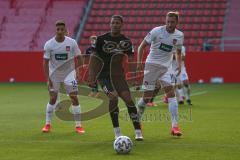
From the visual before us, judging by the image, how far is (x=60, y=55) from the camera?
511 inches

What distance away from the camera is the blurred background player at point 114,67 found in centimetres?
1114

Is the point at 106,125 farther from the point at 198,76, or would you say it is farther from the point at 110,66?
the point at 198,76

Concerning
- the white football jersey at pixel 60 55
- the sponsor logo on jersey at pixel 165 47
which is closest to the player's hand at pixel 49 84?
the white football jersey at pixel 60 55

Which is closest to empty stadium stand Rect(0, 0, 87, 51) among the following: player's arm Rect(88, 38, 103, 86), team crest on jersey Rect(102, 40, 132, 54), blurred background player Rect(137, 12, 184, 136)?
blurred background player Rect(137, 12, 184, 136)

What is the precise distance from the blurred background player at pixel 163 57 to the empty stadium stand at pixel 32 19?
2563 cm

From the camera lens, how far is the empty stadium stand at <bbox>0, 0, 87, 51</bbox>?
38750 millimetres

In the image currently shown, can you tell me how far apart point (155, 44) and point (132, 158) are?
3601mm

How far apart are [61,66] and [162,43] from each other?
2.20 m

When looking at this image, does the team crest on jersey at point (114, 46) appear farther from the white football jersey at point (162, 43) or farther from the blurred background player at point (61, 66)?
the blurred background player at point (61, 66)

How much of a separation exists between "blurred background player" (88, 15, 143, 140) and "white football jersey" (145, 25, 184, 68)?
1.14 metres

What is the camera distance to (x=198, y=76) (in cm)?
3200

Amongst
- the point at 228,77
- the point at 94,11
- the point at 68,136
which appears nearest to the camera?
the point at 68,136

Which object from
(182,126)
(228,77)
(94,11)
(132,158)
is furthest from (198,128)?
(94,11)

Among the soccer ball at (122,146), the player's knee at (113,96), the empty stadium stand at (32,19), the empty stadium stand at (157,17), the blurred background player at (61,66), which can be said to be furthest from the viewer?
the empty stadium stand at (32,19)
